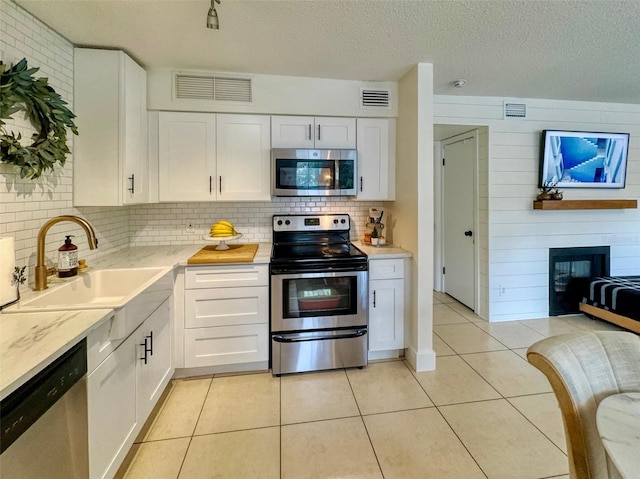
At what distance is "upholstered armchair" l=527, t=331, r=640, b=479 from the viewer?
941 mm

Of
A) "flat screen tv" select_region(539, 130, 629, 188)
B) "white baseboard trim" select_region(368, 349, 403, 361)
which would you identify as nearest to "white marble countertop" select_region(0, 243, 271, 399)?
"white baseboard trim" select_region(368, 349, 403, 361)

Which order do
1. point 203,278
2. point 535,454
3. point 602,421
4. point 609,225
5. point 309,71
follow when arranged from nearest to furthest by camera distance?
point 602,421, point 535,454, point 203,278, point 309,71, point 609,225

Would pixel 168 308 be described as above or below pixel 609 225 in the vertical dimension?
below

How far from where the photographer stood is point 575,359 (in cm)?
103

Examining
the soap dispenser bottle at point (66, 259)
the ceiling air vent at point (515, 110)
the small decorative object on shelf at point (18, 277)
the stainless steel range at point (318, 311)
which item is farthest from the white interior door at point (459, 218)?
the small decorative object on shelf at point (18, 277)

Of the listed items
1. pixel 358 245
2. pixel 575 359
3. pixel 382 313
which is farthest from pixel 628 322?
pixel 575 359

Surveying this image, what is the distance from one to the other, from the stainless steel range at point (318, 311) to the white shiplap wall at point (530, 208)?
73.2 inches

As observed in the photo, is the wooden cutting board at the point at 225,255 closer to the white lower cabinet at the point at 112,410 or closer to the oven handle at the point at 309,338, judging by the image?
the oven handle at the point at 309,338

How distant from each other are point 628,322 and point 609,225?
47.8 inches

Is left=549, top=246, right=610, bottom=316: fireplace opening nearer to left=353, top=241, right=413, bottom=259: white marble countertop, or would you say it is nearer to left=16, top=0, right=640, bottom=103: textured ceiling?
left=16, top=0, right=640, bottom=103: textured ceiling

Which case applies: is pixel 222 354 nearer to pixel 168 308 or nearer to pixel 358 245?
pixel 168 308

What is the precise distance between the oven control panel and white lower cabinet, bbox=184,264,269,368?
654 millimetres

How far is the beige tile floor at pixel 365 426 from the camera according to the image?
5.24 feet

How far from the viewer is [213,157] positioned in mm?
2648
